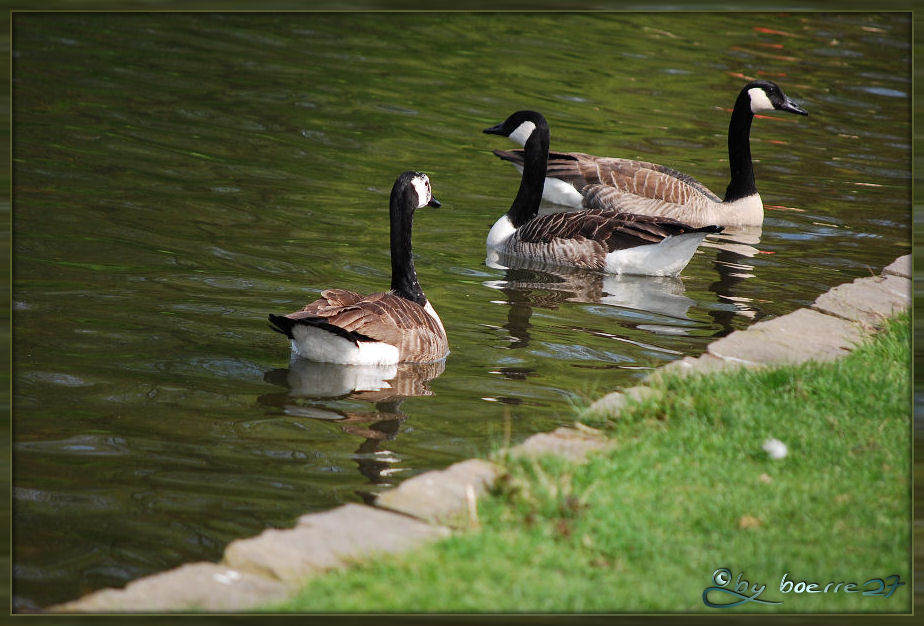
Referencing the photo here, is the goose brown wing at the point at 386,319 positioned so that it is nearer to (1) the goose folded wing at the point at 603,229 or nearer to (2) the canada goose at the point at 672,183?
(1) the goose folded wing at the point at 603,229

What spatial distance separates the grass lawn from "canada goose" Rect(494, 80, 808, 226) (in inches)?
339

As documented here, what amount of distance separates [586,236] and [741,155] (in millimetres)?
3700

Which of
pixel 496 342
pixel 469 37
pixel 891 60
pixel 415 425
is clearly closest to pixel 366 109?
pixel 469 37

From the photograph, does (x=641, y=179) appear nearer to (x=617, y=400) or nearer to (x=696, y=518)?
(x=617, y=400)

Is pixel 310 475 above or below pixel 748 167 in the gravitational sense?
below

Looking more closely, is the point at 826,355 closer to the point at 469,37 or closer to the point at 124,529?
the point at 124,529

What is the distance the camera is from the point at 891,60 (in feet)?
79.2

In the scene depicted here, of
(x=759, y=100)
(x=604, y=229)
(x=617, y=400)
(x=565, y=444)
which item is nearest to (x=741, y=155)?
(x=759, y=100)

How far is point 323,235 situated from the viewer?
12.7 meters

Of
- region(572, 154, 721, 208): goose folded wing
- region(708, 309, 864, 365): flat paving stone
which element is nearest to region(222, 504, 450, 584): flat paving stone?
region(708, 309, 864, 365): flat paving stone

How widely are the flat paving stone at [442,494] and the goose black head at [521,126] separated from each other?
9.23 m

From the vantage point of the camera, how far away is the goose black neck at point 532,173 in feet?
46.0

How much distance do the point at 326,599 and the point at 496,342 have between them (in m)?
5.80

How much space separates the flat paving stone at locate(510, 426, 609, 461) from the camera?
5789 mm
